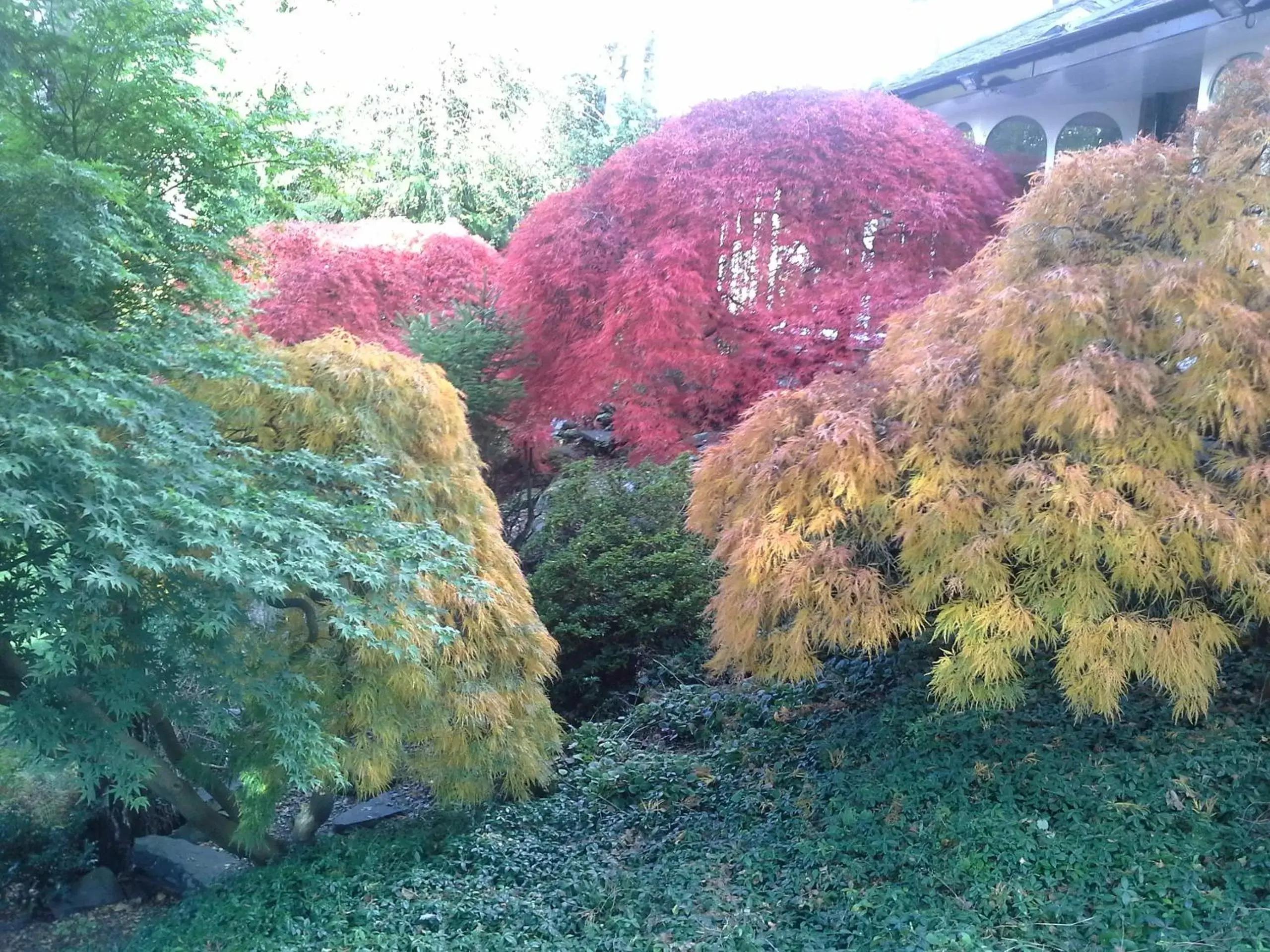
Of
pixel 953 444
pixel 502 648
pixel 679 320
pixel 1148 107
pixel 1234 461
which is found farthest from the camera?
pixel 1148 107

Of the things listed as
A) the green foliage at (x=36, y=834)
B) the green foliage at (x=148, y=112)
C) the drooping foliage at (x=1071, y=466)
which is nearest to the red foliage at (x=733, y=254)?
the drooping foliage at (x=1071, y=466)

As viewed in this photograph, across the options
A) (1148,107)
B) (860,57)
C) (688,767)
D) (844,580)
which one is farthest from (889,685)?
(860,57)

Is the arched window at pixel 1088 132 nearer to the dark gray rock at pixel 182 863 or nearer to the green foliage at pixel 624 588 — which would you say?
the green foliage at pixel 624 588

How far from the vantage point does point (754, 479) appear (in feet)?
14.8

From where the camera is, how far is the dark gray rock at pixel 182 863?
5.63 metres

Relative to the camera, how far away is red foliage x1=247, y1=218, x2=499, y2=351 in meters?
9.07

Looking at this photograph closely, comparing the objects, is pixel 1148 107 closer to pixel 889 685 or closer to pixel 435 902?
pixel 889 685

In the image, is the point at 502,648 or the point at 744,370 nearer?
the point at 502,648

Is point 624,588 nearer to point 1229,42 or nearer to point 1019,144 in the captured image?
point 1229,42

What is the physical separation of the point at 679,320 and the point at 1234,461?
171 inches

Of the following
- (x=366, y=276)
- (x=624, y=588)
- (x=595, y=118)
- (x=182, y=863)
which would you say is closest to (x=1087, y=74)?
(x=624, y=588)

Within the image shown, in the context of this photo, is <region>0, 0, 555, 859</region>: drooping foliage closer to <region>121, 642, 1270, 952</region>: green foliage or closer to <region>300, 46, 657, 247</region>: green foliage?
<region>121, 642, 1270, 952</region>: green foliage

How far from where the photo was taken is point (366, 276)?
31.3 feet

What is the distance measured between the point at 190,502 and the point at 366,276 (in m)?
6.60
